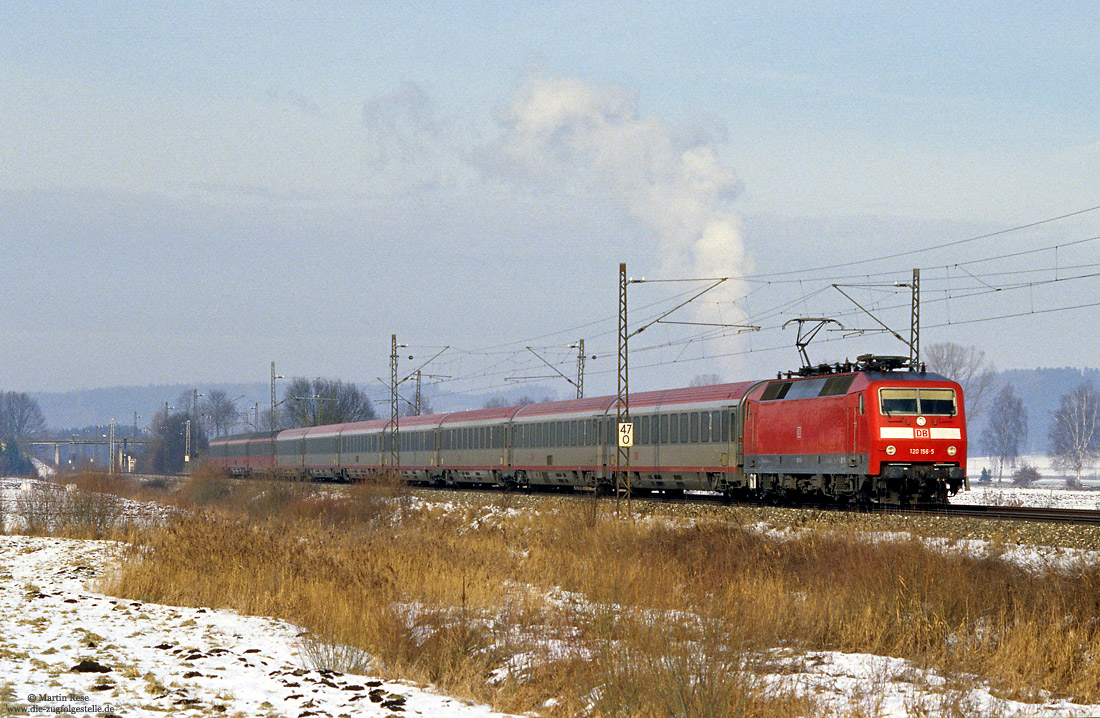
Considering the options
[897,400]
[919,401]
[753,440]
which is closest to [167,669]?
[897,400]

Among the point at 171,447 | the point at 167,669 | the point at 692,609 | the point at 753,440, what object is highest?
the point at 753,440

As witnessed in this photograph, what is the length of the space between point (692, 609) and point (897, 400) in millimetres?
16188

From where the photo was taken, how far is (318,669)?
14.8 metres

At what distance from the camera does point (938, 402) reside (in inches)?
1195

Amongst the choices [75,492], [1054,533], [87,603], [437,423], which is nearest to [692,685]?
[87,603]

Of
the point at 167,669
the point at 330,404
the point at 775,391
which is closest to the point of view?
the point at 167,669

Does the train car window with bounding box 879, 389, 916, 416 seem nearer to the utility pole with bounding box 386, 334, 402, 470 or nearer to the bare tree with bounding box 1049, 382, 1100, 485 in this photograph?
the utility pole with bounding box 386, 334, 402, 470

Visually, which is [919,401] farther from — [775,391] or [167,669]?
[167,669]

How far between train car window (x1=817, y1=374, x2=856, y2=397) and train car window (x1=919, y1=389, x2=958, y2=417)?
6.36 feet

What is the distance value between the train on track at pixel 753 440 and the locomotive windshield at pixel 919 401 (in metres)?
0.03

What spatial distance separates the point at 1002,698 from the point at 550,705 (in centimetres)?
533

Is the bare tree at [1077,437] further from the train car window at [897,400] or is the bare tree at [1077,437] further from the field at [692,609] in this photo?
the field at [692,609]

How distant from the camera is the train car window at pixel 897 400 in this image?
1170 inches

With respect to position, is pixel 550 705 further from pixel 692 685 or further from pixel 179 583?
pixel 179 583
